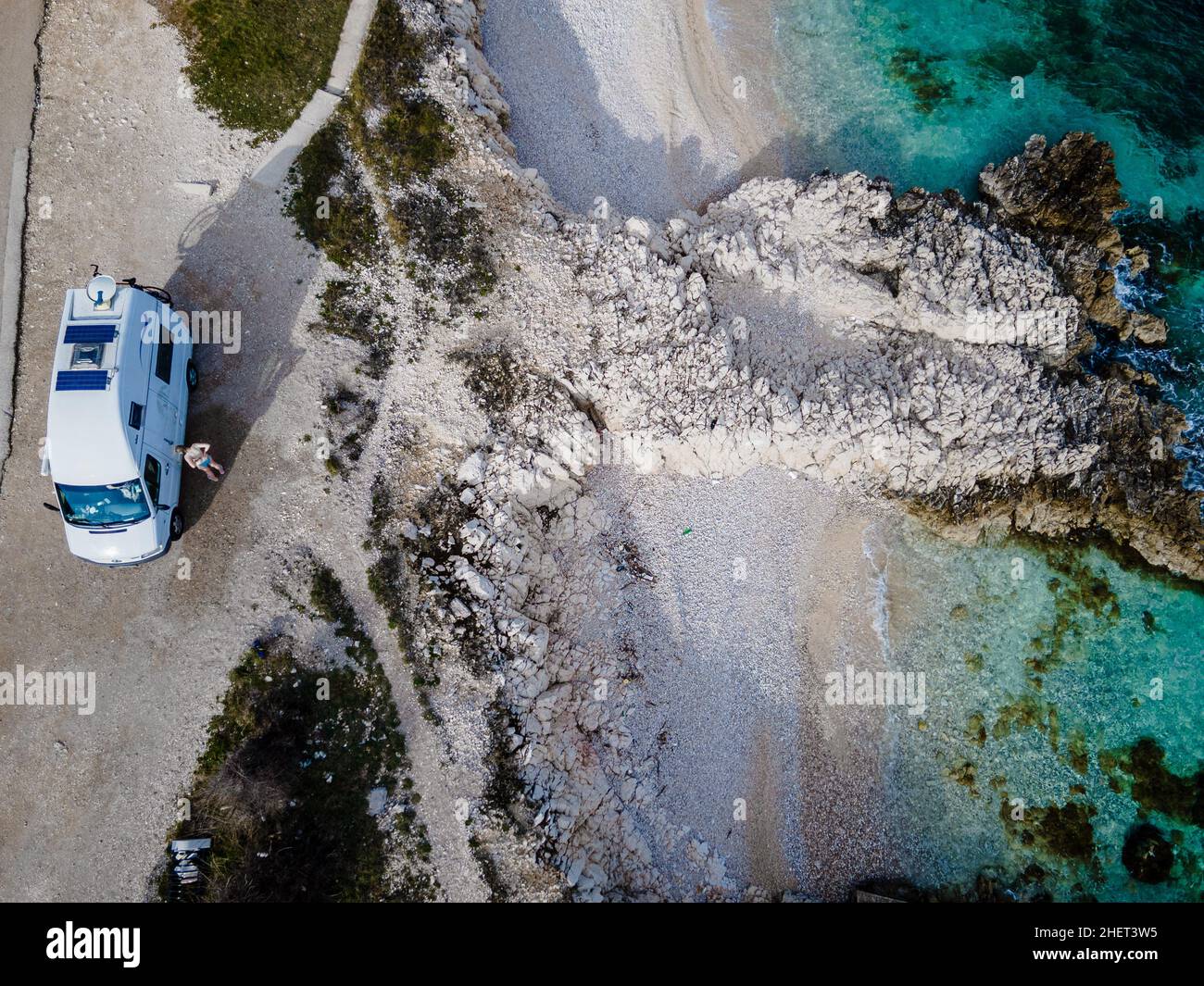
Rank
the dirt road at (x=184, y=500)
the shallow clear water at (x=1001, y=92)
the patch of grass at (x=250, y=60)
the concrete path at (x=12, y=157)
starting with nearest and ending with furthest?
the dirt road at (x=184, y=500)
the concrete path at (x=12, y=157)
the patch of grass at (x=250, y=60)
the shallow clear water at (x=1001, y=92)

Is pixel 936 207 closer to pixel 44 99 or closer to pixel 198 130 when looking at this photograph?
pixel 198 130

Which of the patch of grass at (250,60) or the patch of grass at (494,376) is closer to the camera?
the patch of grass at (494,376)

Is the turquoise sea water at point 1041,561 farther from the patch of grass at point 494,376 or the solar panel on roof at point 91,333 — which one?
the solar panel on roof at point 91,333

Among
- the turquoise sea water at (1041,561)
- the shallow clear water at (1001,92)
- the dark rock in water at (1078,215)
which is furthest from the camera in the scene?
the shallow clear water at (1001,92)

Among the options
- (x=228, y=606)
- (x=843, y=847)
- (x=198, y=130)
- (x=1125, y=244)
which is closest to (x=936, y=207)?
(x=1125, y=244)

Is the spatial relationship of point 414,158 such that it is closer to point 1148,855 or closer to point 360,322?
point 360,322

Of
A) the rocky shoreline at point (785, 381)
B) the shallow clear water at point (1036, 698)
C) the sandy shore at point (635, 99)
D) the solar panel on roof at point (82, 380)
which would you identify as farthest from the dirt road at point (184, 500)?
the shallow clear water at point (1036, 698)

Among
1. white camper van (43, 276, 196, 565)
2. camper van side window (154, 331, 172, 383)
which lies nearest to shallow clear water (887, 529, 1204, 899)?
white camper van (43, 276, 196, 565)

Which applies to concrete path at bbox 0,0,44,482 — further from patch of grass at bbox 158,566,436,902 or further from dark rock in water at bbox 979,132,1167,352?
dark rock in water at bbox 979,132,1167,352
